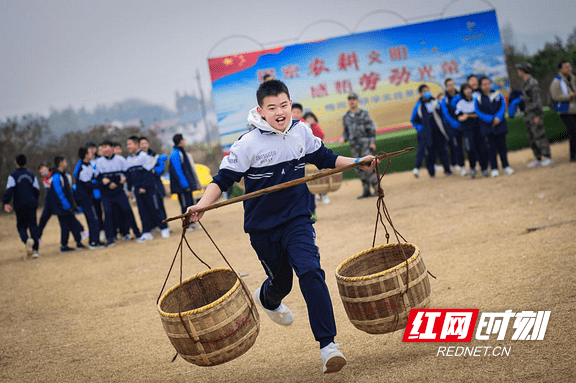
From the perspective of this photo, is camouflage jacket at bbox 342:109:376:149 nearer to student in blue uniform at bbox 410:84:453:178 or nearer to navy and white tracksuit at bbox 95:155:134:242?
student in blue uniform at bbox 410:84:453:178

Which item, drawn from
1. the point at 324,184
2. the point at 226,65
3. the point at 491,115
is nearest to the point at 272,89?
the point at 324,184

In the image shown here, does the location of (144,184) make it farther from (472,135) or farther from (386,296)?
(386,296)

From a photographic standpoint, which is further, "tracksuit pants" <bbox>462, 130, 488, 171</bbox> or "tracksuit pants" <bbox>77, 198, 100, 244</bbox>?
"tracksuit pants" <bbox>462, 130, 488, 171</bbox>

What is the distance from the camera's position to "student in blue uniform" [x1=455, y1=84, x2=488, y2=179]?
12.3 m

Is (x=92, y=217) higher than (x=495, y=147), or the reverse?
(x=92, y=217)

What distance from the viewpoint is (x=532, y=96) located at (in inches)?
496

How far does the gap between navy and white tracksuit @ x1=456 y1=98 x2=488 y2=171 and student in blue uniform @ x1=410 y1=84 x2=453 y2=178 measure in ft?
3.71

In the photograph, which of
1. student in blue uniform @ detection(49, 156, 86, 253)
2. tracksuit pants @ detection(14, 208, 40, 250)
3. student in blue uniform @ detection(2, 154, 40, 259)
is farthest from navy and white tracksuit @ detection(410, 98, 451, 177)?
tracksuit pants @ detection(14, 208, 40, 250)

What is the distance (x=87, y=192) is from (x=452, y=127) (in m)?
7.97

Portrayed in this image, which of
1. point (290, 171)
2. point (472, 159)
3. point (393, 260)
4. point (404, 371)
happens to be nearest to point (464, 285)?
point (393, 260)

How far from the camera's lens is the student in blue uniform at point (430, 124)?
44.8 feet

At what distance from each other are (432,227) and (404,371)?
4.95 metres

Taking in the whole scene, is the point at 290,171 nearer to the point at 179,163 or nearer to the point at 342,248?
the point at 342,248

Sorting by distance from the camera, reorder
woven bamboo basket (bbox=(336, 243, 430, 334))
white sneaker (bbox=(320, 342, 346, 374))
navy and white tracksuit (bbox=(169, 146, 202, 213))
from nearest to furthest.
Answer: white sneaker (bbox=(320, 342, 346, 374)) → woven bamboo basket (bbox=(336, 243, 430, 334)) → navy and white tracksuit (bbox=(169, 146, 202, 213))
